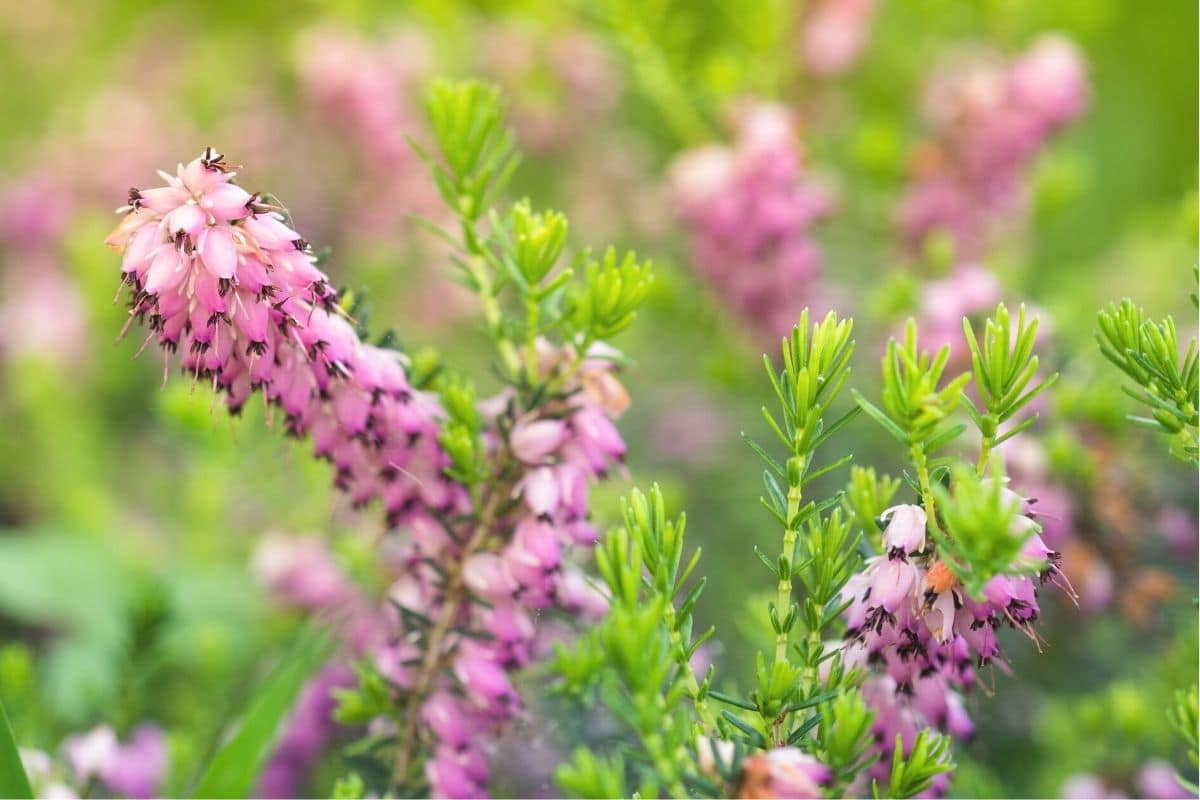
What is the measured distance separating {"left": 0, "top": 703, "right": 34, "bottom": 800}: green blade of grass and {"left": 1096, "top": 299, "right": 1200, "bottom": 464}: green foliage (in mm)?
528

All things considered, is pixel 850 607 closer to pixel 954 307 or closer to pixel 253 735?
pixel 253 735

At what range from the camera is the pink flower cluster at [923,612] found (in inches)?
16.8

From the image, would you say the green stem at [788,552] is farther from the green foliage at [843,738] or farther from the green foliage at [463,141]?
the green foliage at [463,141]

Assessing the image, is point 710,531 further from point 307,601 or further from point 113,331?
point 113,331

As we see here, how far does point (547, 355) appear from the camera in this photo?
59 centimetres

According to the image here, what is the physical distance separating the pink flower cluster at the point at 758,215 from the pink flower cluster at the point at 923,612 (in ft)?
2.03

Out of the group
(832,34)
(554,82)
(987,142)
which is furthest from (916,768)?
(554,82)

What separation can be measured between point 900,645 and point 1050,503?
441 millimetres

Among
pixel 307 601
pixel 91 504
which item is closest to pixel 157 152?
pixel 91 504

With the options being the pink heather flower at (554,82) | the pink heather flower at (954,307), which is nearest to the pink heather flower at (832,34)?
the pink heather flower at (554,82)

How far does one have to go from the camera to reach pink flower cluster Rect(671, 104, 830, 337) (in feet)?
3.45

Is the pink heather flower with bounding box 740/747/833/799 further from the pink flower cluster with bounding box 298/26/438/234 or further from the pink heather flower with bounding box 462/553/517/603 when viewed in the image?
the pink flower cluster with bounding box 298/26/438/234

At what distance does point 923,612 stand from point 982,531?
6 cm

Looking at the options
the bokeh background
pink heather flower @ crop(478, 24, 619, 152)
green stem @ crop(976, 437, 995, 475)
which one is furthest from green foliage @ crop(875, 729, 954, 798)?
pink heather flower @ crop(478, 24, 619, 152)
